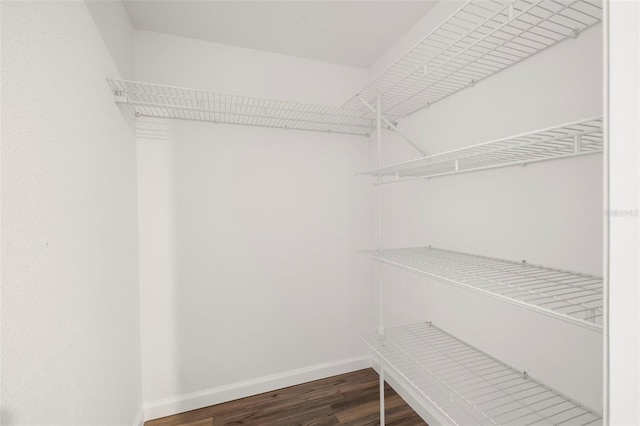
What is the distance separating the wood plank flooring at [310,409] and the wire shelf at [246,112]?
1.75 m

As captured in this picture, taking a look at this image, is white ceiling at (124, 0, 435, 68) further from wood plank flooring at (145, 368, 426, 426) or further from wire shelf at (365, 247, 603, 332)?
wood plank flooring at (145, 368, 426, 426)

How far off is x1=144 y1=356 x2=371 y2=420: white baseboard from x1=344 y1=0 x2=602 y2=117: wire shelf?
5.89 feet

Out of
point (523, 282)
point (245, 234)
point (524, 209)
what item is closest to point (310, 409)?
point (245, 234)

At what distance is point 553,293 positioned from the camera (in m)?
0.82

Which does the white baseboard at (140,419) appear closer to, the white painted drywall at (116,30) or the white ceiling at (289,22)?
the white painted drywall at (116,30)

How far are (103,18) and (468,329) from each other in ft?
6.87

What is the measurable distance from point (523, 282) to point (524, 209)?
32 centimetres

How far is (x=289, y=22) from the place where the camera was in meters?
1.56

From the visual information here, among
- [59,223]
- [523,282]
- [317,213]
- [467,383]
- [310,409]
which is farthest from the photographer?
[317,213]

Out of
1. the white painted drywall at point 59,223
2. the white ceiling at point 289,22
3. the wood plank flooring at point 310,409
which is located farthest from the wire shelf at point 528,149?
the wood plank flooring at point 310,409

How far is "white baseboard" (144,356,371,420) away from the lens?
1637 millimetres

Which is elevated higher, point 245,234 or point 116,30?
point 116,30
